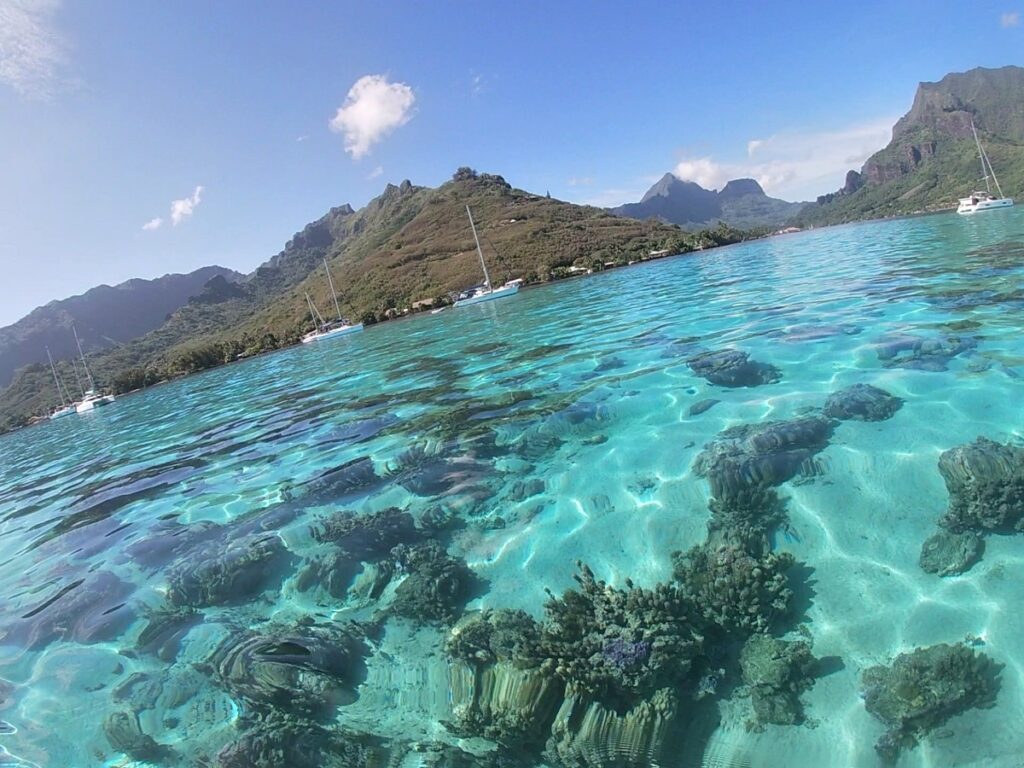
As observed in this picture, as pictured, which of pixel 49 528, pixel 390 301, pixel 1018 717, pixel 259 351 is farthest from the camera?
pixel 390 301

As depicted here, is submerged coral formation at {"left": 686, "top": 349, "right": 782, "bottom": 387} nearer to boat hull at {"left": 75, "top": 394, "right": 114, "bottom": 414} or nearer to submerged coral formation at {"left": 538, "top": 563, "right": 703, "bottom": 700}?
submerged coral formation at {"left": 538, "top": 563, "right": 703, "bottom": 700}

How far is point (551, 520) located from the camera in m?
6.05

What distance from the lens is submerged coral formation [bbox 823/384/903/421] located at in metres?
6.68

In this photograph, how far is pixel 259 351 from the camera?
6956cm

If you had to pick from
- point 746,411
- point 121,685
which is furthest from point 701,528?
point 121,685

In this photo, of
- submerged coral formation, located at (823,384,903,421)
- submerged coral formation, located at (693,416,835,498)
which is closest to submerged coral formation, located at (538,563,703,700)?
submerged coral formation, located at (693,416,835,498)

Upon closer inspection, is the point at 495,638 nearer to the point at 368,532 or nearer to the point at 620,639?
the point at 620,639

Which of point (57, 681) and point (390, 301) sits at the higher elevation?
point (390, 301)

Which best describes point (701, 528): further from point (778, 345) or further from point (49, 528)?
point (49, 528)

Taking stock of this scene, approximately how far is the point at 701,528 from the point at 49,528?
1203cm

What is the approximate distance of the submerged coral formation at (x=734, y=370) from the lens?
9.09 metres

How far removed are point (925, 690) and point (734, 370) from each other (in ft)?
22.1

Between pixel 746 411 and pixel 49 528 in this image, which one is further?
pixel 49 528

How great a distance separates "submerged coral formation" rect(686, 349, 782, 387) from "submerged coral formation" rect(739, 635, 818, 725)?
224 inches
